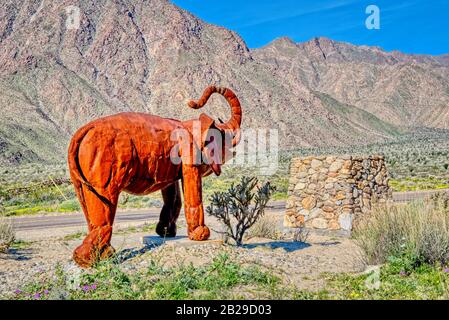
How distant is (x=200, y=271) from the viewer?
7.72 m

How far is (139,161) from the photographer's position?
866cm

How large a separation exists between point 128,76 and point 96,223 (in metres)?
101

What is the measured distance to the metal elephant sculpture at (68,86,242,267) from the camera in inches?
326

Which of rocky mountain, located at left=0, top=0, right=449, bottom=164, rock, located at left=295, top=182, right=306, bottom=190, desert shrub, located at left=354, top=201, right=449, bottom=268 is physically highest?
rocky mountain, located at left=0, top=0, right=449, bottom=164

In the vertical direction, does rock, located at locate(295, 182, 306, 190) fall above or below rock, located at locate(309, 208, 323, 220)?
above

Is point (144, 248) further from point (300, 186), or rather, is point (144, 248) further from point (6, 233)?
point (300, 186)

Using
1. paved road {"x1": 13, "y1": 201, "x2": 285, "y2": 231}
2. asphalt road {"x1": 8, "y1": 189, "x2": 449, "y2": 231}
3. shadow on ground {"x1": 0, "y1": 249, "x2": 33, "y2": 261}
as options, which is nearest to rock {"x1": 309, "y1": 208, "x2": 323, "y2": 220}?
asphalt road {"x1": 8, "y1": 189, "x2": 449, "y2": 231}

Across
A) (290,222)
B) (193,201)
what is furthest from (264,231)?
(193,201)

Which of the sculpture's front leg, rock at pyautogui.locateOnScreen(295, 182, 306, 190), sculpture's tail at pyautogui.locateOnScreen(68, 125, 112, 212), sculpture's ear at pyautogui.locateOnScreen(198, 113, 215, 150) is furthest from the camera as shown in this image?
rock at pyautogui.locateOnScreen(295, 182, 306, 190)

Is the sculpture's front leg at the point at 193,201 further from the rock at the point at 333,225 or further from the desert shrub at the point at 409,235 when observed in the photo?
the rock at the point at 333,225

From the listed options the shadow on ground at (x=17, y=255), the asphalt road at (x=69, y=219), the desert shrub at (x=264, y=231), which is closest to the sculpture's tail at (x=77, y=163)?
the shadow on ground at (x=17, y=255)

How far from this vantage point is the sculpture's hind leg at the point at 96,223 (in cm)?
829

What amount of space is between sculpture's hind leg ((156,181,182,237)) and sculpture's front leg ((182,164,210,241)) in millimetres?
954

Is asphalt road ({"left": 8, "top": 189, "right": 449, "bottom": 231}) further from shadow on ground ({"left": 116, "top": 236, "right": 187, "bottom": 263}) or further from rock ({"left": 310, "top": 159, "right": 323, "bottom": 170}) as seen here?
shadow on ground ({"left": 116, "top": 236, "right": 187, "bottom": 263})
